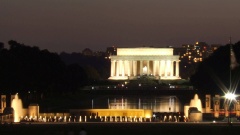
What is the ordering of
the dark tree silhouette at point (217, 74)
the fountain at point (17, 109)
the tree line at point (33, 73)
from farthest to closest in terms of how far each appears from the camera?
Answer: the dark tree silhouette at point (217, 74) < the tree line at point (33, 73) < the fountain at point (17, 109)

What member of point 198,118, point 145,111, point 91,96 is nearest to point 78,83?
point 91,96

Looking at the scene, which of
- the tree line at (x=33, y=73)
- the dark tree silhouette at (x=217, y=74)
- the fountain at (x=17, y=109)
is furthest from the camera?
the dark tree silhouette at (x=217, y=74)

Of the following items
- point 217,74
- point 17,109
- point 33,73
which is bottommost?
point 17,109

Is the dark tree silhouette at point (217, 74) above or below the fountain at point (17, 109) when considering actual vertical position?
above
